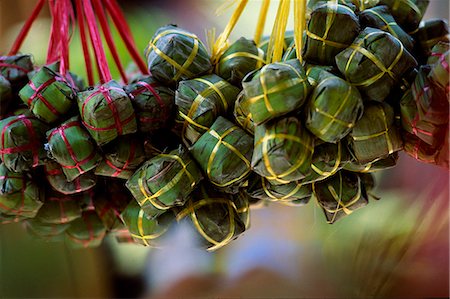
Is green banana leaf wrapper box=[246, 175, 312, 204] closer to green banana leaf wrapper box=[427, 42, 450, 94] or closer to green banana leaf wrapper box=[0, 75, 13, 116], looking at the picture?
green banana leaf wrapper box=[427, 42, 450, 94]

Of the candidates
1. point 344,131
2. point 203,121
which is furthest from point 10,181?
point 344,131

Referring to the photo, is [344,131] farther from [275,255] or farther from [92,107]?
[275,255]

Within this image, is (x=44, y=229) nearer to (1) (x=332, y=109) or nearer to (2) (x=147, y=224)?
(2) (x=147, y=224)

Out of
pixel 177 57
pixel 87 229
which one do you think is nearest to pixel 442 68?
pixel 177 57

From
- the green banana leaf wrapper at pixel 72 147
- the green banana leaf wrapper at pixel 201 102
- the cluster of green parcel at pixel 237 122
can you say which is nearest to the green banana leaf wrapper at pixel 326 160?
the cluster of green parcel at pixel 237 122

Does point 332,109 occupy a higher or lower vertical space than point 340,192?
higher

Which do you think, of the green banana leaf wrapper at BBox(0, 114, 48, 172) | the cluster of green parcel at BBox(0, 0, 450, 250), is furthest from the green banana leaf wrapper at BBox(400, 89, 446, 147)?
the green banana leaf wrapper at BBox(0, 114, 48, 172)
